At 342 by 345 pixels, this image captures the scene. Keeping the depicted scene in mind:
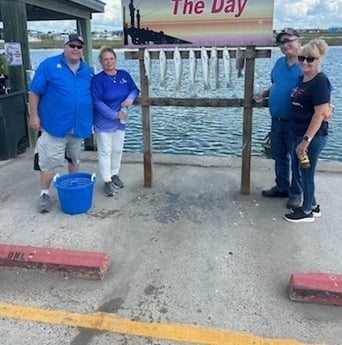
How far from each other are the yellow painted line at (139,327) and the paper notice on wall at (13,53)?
4302 mm

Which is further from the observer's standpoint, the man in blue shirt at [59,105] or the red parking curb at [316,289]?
the man in blue shirt at [59,105]

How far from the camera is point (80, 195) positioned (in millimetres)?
4012

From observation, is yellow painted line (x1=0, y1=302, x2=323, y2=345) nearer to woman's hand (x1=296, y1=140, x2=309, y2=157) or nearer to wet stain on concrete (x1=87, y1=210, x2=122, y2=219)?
wet stain on concrete (x1=87, y1=210, x2=122, y2=219)

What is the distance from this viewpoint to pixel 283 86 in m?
3.88

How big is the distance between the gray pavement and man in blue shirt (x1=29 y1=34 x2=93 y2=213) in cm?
58

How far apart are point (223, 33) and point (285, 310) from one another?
9.11 ft

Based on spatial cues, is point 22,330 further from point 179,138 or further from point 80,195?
point 179,138

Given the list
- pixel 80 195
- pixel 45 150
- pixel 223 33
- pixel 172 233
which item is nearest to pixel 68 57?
pixel 45 150

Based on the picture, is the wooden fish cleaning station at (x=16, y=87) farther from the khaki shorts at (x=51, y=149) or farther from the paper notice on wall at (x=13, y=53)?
the khaki shorts at (x=51, y=149)

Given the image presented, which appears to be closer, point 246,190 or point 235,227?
point 235,227

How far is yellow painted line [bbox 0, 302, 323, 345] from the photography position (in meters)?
2.40

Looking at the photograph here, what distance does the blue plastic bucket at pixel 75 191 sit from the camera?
3969 millimetres

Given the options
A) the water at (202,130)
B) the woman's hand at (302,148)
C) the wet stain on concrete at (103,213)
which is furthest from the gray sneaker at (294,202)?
the water at (202,130)

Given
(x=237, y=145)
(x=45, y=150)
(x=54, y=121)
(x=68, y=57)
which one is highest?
(x=68, y=57)
